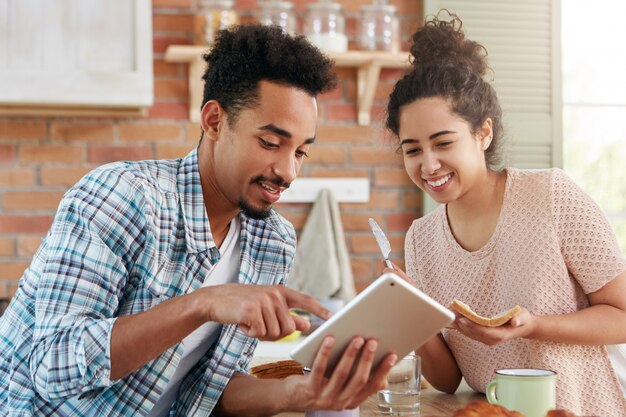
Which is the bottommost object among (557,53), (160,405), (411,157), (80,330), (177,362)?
(160,405)

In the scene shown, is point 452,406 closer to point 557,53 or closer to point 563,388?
point 563,388

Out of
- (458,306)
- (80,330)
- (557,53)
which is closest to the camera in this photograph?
(80,330)

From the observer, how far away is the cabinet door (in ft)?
9.47

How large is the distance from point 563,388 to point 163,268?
0.75 meters

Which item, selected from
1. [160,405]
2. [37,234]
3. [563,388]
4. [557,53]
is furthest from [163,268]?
[557,53]

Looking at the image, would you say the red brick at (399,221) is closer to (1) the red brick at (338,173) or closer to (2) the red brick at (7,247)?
(1) the red brick at (338,173)

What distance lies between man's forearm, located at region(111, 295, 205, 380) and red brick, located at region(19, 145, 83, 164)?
2.05 m

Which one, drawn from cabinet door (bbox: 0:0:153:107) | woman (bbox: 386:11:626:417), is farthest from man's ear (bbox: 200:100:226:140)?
cabinet door (bbox: 0:0:153:107)

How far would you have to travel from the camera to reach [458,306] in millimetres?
1441

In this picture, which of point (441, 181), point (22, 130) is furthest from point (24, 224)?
point (441, 181)

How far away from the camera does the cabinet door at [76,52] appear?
9.47ft

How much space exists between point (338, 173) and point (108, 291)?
83.6 inches

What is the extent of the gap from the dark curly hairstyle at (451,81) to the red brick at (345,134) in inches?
57.6

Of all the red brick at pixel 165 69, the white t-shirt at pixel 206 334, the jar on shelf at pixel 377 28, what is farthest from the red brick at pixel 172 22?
the white t-shirt at pixel 206 334
